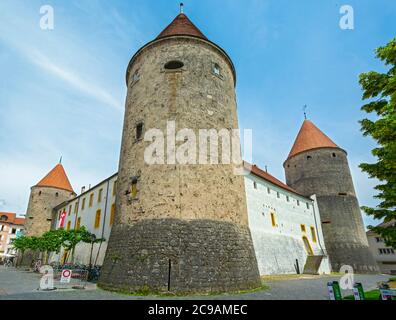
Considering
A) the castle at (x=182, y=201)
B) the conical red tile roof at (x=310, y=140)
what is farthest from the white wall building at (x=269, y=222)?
the conical red tile roof at (x=310, y=140)

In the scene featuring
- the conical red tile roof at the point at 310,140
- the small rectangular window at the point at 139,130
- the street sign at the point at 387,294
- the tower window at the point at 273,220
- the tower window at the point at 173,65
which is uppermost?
the conical red tile roof at the point at 310,140

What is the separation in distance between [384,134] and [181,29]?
10.7m

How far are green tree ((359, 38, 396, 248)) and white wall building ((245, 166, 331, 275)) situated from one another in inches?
374

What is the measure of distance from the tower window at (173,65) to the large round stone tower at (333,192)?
69.8 feet

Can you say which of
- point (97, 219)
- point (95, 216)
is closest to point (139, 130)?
point (97, 219)

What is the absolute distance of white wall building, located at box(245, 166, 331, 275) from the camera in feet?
59.3

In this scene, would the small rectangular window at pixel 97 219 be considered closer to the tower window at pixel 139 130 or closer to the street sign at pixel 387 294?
the tower window at pixel 139 130

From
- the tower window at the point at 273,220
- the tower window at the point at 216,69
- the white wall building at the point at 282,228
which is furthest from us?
the tower window at the point at 273,220

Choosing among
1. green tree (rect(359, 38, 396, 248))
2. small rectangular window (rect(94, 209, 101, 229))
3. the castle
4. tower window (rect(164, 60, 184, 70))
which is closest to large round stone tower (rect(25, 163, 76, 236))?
the castle

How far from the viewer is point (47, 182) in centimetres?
3534

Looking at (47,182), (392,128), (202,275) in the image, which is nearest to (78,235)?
(202,275)

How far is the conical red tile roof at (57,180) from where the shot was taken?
35250 millimetres
